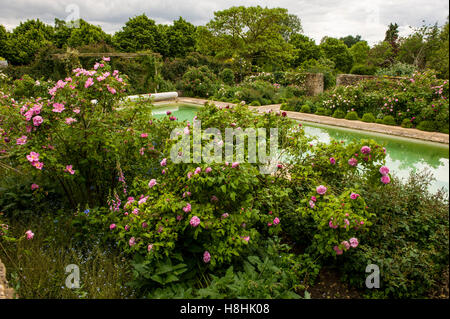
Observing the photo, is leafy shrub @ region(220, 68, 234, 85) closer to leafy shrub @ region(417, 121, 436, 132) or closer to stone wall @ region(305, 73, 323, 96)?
stone wall @ region(305, 73, 323, 96)

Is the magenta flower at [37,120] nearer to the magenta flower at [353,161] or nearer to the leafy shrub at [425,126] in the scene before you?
the magenta flower at [353,161]

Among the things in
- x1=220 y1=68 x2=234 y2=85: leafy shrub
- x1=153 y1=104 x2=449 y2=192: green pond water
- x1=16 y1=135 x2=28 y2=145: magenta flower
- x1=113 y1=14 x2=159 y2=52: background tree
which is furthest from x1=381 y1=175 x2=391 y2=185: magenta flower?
x1=113 y1=14 x2=159 y2=52: background tree

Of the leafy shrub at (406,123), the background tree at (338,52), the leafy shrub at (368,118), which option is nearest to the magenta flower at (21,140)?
the leafy shrub at (406,123)

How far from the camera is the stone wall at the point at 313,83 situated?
13384mm

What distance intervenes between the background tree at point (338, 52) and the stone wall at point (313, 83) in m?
17.3

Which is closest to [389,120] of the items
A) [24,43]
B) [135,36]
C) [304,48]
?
[135,36]

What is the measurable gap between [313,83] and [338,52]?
1875 centimetres

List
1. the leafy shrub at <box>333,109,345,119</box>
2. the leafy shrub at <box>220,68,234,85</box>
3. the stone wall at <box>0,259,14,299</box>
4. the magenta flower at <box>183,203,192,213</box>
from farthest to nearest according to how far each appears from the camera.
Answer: the leafy shrub at <box>220,68,234,85</box> → the leafy shrub at <box>333,109,345,119</box> → the magenta flower at <box>183,203,192,213</box> → the stone wall at <box>0,259,14,299</box>

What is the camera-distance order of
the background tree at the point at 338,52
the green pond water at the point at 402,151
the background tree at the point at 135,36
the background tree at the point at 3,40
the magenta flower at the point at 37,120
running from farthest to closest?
1. the background tree at the point at 338,52
2. the background tree at the point at 135,36
3. the background tree at the point at 3,40
4. the green pond water at the point at 402,151
5. the magenta flower at the point at 37,120

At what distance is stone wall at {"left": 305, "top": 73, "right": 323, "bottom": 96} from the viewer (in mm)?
13384

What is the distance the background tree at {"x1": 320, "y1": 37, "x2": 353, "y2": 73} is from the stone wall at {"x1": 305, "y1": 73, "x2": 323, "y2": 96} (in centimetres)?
1726

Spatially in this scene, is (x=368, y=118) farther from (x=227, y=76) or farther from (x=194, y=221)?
(x=227, y=76)

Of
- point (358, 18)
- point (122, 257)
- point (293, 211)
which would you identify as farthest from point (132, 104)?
point (358, 18)
